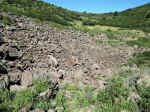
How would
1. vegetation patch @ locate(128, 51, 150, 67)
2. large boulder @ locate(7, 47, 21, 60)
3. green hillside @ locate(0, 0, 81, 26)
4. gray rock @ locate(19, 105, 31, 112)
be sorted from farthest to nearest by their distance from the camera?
green hillside @ locate(0, 0, 81, 26) < vegetation patch @ locate(128, 51, 150, 67) < large boulder @ locate(7, 47, 21, 60) < gray rock @ locate(19, 105, 31, 112)

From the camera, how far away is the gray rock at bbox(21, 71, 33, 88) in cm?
479

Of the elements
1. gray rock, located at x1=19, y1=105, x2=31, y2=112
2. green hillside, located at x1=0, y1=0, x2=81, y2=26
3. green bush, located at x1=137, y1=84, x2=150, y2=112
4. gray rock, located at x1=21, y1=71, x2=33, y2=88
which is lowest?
green bush, located at x1=137, y1=84, x2=150, y2=112

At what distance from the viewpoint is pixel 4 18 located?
7.77 metres

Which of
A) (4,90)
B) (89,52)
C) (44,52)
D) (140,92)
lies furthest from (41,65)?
(140,92)

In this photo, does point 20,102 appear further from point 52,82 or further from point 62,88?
point 62,88

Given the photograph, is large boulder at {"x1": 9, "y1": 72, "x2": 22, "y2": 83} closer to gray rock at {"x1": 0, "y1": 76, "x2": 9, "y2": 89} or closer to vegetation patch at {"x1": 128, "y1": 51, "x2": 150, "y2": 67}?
gray rock at {"x1": 0, "y1": 76, "x2": 9, "y2": 89}

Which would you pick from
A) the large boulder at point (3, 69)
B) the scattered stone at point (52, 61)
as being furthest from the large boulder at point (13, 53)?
the scattered stone at point (52, 61)

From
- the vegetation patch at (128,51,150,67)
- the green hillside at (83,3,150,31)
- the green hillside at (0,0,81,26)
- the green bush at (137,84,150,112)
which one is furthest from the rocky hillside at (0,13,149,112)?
the green hillside at (83,3,150,31)

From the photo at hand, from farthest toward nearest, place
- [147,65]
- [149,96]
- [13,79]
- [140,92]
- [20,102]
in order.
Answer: [147,65] < [140,92] < [149,96] < [13,79] < [20,102]

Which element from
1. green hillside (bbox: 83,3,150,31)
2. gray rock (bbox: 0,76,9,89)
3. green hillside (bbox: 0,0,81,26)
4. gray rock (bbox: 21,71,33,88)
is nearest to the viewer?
gray rock (bbox: 0,76,9,89)

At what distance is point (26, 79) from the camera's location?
498 centimetres

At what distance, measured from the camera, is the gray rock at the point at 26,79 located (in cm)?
479

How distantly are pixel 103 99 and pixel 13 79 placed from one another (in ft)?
13.4

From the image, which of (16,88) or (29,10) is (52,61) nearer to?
(16,88)
